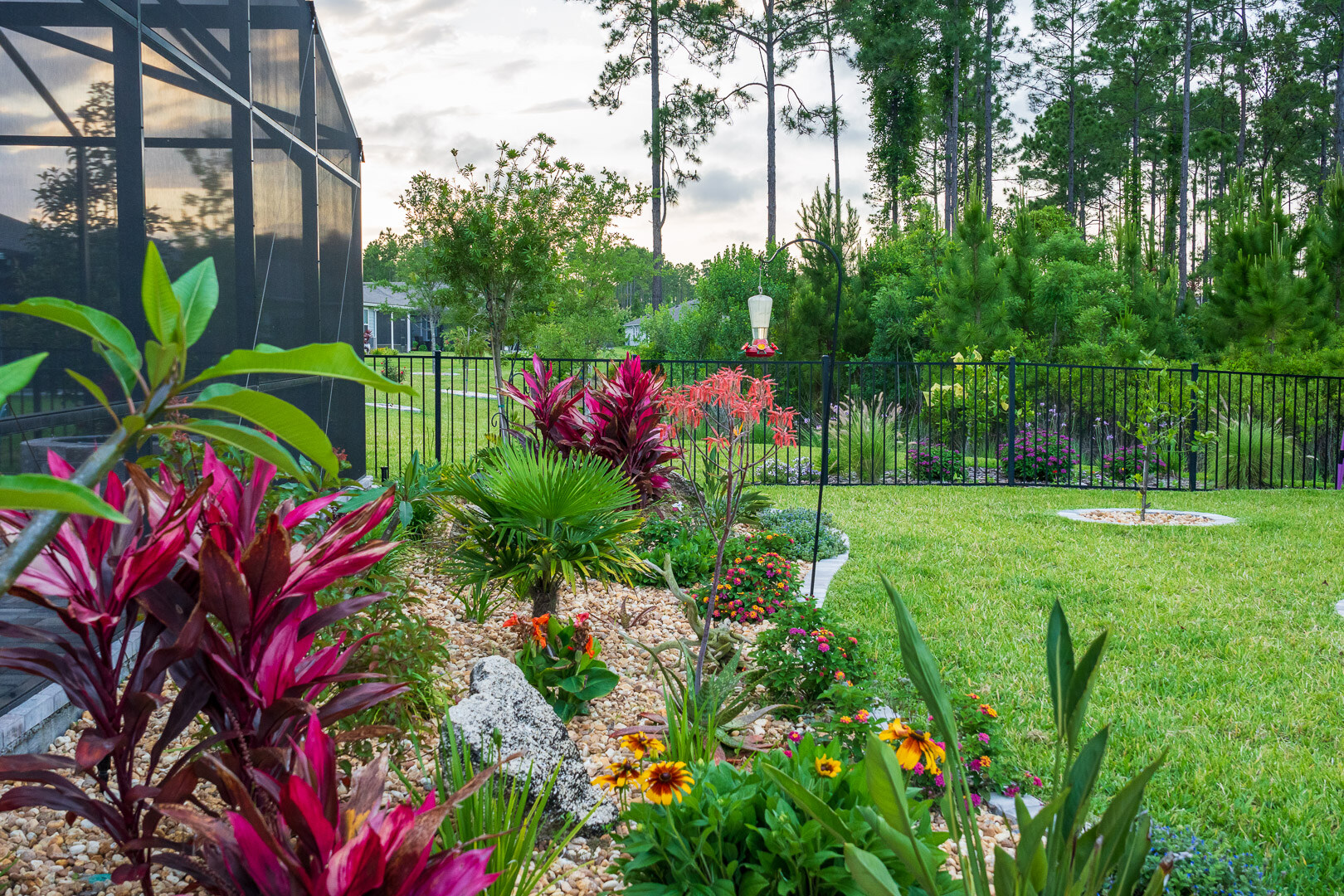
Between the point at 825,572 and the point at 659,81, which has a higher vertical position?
the point at 659,81

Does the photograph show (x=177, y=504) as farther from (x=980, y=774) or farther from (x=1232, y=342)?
(x=1232, y=342)

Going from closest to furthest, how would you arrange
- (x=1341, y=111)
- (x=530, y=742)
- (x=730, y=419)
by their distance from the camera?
1. (x=530, y=742)
2. (x=730, y=419)
3. (x=1341, y=111)

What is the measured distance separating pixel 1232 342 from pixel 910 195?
33.0 ft

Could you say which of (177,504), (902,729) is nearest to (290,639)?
(177,504)

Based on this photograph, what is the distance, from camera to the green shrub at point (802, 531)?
5887mm

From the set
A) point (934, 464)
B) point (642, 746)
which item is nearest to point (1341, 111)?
point (934, 464)

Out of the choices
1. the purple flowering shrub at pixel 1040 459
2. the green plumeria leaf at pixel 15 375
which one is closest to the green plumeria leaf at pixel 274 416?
the green plumeria leaf at pixel 15 375

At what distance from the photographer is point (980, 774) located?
2.59m

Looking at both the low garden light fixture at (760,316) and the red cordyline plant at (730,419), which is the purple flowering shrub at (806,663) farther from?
the low garden light fixture at (760,316)

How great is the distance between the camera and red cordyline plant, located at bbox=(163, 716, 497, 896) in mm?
1008

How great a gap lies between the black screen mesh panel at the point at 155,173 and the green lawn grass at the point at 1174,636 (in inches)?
137

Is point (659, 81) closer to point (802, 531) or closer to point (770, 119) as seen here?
point (770, 119)

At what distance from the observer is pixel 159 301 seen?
685mm

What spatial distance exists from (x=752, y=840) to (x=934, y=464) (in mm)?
9446
